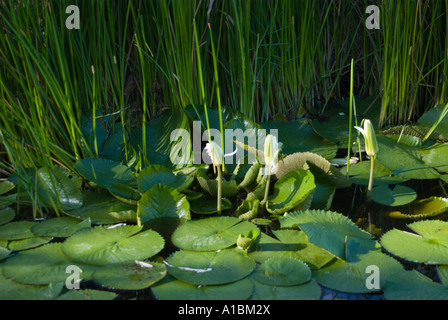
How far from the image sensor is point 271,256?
123 centimetres

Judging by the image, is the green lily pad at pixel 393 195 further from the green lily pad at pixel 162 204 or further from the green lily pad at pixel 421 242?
the green lily pad at pixel 162 204

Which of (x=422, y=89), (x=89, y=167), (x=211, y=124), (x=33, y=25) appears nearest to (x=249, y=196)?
(x=211, y=124)

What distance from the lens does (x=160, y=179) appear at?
61.5 inches

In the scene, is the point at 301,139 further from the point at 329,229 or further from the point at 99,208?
the point at 99,208

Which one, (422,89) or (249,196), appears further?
(422,89)

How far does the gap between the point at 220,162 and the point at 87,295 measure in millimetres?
530

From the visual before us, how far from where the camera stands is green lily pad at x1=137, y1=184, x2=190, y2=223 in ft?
4.70

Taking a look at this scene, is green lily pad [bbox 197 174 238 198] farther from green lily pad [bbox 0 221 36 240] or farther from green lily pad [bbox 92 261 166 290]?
green lily pad [bbox 0 221 36 240]

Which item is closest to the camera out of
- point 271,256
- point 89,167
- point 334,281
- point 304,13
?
point 334,281

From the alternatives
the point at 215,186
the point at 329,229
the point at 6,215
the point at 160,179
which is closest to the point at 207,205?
the point at 215,186

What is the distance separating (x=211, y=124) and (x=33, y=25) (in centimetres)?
74

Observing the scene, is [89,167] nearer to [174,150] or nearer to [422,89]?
[174,150]

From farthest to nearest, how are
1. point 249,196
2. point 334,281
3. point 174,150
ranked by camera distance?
point 174,150 < point 249,196 < point 334,281

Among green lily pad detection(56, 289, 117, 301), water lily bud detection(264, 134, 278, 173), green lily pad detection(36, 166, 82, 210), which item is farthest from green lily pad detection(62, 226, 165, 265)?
water lily bud detection(264, 134, 278, 173)
